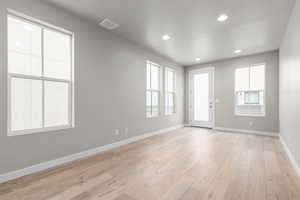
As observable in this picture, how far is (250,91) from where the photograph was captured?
505 centimetres

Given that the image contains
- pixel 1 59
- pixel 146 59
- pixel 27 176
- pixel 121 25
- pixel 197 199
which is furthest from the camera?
pixel 146 59

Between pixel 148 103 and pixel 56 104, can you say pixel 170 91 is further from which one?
pixel 56 104

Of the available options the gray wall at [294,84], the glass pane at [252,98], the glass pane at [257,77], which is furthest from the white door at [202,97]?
the gray wall at [294,84]

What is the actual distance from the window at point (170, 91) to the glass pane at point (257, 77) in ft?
9.13

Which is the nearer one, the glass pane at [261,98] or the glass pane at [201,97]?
the glass pane at [261,98]

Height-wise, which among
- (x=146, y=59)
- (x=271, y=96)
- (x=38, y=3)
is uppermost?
(x=38, y=3)

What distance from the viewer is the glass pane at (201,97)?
239 inches

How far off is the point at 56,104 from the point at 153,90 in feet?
9.60

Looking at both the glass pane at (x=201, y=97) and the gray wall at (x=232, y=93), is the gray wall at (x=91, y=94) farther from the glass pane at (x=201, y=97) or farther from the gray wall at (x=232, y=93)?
the gray wall at (x=232, y=93)

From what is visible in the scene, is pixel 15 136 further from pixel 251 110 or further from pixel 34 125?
pixel 251 110

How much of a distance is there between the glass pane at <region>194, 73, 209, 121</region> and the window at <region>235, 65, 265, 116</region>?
111 centimetres

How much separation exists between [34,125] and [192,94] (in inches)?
224

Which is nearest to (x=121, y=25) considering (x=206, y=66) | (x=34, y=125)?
(x=34, y=125)

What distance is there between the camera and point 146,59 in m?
4.48
